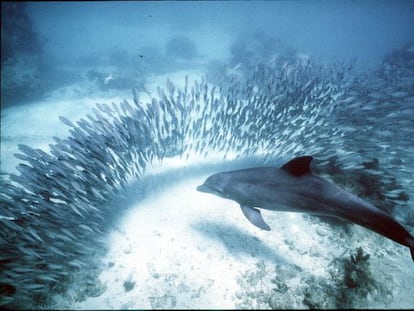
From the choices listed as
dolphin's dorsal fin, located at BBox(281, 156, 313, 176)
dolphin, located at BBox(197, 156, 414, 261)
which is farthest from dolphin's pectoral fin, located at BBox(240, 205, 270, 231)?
dolphin's dorsal fin, located at BBox(281, 156, 313, 176)

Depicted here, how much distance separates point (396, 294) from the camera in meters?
4.03

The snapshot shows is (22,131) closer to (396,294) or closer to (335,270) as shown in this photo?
(335,270)

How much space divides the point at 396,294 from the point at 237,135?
4.90 m

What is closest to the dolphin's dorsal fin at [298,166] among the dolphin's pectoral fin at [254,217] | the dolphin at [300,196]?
the dolphin at [300,196]

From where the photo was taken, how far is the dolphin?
312 cm

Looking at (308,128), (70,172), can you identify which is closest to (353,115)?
(308,128)

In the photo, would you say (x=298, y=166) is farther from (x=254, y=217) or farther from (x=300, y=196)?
(x=254, y=217)

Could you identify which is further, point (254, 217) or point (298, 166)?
point (254, 217)

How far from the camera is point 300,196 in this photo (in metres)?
3.49

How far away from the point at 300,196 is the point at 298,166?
46 cm

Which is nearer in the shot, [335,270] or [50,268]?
[50,268]

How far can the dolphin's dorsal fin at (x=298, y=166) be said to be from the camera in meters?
3.33

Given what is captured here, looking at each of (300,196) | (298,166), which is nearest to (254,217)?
(300,196)

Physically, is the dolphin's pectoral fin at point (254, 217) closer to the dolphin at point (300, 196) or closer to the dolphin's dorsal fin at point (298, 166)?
the dolphin at point (300, 196)
